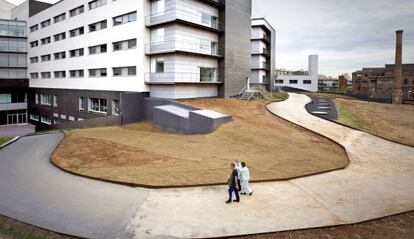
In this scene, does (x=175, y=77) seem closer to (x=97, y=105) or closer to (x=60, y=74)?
(x=97, y=105)

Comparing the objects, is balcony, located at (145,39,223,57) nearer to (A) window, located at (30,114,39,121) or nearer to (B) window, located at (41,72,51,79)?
(B) window, located at (41,72,51,79)

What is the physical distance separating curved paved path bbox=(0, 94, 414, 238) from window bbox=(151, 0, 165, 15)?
21.7m

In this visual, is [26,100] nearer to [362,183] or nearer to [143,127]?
[143,127]

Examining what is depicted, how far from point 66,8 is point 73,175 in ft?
126

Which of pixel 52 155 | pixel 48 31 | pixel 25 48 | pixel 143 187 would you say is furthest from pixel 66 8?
pixel 143 187

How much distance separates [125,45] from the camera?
113 ft

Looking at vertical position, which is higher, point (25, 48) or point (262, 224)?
point (25, 48)

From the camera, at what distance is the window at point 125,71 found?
33.8m

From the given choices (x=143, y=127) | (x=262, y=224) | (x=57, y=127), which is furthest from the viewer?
(x=57, y=127)

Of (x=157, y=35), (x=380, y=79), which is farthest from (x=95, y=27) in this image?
(x=380, y=79)

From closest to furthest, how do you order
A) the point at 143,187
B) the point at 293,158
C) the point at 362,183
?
the point at 143,187 → the point at 362,183 → the point at 293,158

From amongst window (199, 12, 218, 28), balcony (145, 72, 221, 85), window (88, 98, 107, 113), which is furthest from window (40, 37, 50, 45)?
window (199, 12, 218, 28)

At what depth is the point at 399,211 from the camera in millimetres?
11648

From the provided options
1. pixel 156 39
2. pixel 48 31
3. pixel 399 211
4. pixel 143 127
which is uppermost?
pixel 48 31
